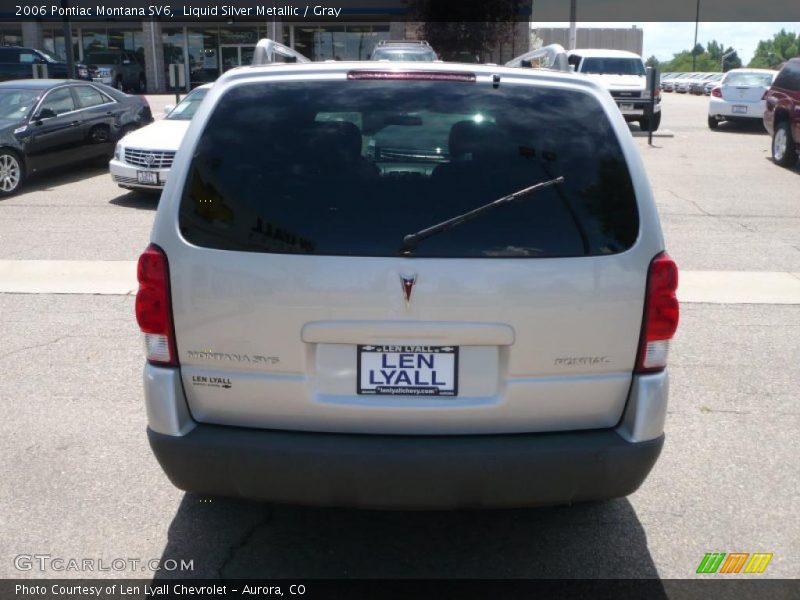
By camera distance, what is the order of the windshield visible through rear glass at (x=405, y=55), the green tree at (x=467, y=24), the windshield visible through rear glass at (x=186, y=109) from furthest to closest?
1. the green tree at (x=467, y=24)
2. the windshield visible through rear glass at (x=405, y=55)
3. the windshield visible through rear glass at (x=186, y=109)

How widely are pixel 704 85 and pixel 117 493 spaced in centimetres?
5936

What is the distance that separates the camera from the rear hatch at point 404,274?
9.73 feet

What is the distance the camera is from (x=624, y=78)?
22.4m

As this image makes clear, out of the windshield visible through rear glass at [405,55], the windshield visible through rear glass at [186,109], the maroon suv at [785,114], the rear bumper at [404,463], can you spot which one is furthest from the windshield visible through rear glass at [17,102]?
the maroon suv at [785,114]

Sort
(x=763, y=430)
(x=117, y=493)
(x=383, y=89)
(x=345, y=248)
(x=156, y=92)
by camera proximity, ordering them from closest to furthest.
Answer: (x=345, y=248) → (x=383, y=89) → (x=117, y=493) → (x=763, y=430) → (x=156, y=92)

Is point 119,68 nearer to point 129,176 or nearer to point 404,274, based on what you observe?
point 129,176

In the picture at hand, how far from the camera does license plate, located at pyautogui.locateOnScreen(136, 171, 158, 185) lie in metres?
11.7

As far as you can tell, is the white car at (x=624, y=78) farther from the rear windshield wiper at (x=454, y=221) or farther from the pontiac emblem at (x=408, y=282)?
the pontiac emblem at (x=408, y=282)

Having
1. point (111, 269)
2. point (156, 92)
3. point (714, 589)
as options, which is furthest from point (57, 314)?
point (156, 92)

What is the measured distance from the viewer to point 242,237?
3.03 m

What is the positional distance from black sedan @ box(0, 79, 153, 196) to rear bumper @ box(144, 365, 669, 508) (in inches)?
425

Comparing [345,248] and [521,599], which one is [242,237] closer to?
[345,248]

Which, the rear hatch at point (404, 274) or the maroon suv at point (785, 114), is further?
the maroon suv at point (785, 114)

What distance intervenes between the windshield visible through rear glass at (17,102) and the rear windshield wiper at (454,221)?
38.3ft
